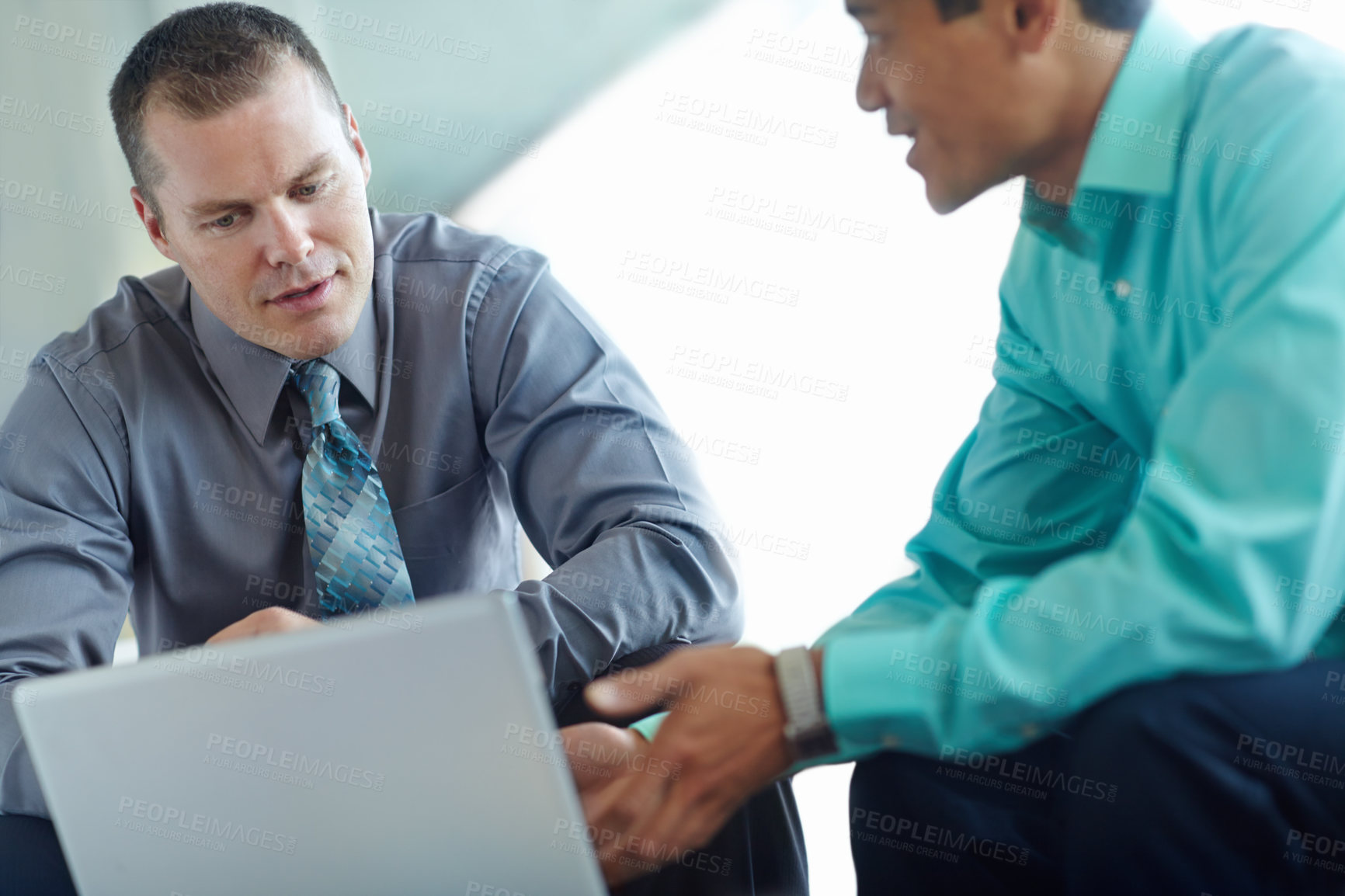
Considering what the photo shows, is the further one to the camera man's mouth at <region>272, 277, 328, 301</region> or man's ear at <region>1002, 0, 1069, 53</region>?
man's mouth at <region>272, 277, 328, 301</region>

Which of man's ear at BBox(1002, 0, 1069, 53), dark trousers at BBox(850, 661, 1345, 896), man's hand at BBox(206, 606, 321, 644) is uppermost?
man's ear at BBox(1002, 0, 1069, 53)

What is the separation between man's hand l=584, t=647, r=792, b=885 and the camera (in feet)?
2.63

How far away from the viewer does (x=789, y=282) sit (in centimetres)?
201

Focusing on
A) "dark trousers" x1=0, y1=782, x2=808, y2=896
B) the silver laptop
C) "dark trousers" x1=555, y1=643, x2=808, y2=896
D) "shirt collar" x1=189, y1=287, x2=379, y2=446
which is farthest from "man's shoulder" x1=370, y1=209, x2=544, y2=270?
the silver laptop

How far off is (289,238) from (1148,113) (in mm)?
942

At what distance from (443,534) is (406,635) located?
87 centimetres

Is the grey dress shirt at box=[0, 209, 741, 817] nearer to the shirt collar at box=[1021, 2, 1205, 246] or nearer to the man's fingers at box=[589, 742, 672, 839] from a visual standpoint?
the man's fingers at box=[589, 742, 672, 839]

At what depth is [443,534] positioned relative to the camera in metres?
1.48

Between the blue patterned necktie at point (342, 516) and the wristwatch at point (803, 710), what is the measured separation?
0.71 metres

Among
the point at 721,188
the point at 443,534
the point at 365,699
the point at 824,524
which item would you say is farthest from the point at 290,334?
the point at 824,524

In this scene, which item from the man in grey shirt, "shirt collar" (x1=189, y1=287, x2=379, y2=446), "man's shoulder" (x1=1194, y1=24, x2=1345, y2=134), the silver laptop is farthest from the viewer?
"shirt collar" (x1=189, y1=287, x2=379, y2=446)

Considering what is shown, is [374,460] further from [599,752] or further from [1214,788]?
[1214,788]

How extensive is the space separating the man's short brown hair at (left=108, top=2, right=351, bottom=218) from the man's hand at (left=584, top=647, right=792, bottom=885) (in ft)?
2.94

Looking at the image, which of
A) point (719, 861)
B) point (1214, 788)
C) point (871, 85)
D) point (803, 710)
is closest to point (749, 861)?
point (719, 861)
